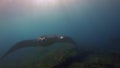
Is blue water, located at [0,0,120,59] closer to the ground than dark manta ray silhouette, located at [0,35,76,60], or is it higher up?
higher up

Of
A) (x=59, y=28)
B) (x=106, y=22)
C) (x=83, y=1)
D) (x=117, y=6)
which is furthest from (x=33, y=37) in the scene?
(x=117, y=6)

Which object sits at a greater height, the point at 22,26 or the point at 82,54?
the point at 22,26

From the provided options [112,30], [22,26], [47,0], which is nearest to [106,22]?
[112,30]

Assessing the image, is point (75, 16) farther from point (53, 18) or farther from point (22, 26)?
point (22, 26)

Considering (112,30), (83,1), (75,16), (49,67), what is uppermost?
(83,1)

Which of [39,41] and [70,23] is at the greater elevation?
[70,23]

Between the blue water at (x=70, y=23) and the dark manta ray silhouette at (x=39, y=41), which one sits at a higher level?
the blue water at (x=70, y=23)

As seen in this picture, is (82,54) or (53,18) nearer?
(53,18)
